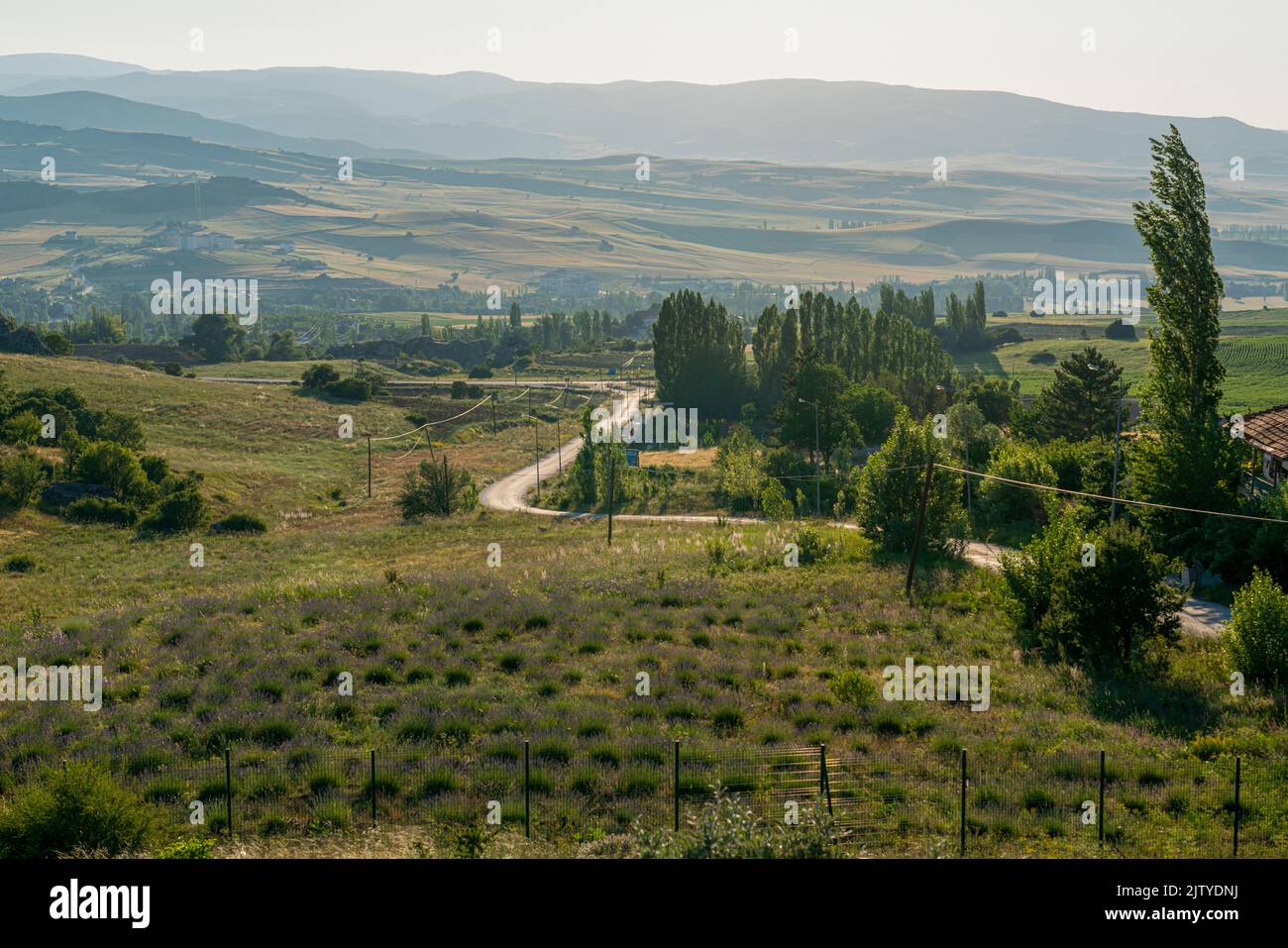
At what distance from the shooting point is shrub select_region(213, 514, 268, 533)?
73125 mm

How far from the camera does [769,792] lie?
2294cm

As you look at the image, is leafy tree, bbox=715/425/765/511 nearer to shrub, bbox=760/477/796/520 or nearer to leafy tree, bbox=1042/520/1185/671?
shrub, bbox=760/477/796/520

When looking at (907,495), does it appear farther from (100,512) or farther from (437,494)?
(100,512)

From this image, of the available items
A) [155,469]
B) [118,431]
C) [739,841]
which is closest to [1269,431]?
[739,841]

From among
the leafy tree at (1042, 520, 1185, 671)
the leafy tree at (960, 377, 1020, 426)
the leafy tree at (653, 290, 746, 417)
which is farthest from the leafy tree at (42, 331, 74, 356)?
the leafy tree at (1042, 520, 1185, 671)

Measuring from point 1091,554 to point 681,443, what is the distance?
8600cm

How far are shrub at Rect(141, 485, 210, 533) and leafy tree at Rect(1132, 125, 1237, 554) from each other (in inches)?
2202

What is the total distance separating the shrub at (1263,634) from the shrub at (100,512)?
62266mm

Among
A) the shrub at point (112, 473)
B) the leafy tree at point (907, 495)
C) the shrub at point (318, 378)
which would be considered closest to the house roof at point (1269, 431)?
the leafy tree at point (907, 495)

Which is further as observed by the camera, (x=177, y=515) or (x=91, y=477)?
(x=91, y=477)

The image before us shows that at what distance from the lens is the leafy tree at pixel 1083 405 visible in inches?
3344

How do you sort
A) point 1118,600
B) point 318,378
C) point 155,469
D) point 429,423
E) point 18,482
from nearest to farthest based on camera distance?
point 1118,600, point 18,482, point 155,469, point 429,423, point 318,378

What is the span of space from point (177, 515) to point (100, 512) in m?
4.48

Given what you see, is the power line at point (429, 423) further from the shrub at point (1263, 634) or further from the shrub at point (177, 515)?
the shrub at point (1263, 634)
